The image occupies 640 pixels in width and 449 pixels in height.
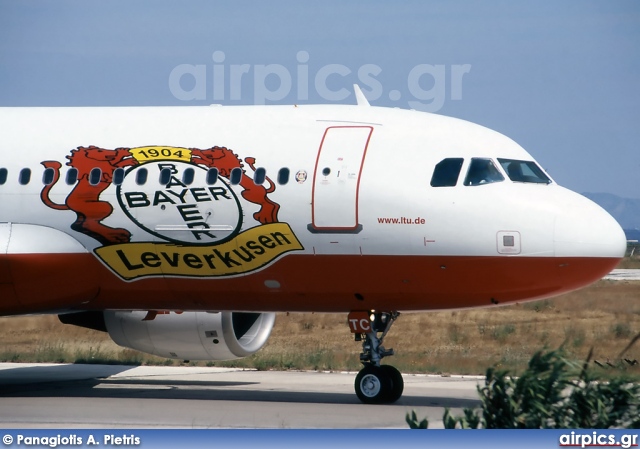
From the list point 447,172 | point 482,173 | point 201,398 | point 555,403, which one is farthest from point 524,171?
point 555,403

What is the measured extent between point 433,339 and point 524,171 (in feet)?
56.9

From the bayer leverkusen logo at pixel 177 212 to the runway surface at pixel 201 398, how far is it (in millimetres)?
2240

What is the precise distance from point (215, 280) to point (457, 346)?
48.3ft

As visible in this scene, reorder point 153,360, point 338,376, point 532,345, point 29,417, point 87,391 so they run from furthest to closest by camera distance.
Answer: point 532,345
point 153,360
point 338,376
point 87,391
point 29,417

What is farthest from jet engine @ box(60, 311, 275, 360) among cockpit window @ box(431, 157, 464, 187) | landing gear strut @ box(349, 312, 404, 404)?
cockpit window @ box(431, 157, 464, 187)

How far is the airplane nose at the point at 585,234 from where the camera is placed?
17.0 meters

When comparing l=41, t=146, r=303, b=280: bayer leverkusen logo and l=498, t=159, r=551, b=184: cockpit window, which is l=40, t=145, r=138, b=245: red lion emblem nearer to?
l=41, t=146, r=303, b=280: bayer leverkusen logo

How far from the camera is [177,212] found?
18.9m

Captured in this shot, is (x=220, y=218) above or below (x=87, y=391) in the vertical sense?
above

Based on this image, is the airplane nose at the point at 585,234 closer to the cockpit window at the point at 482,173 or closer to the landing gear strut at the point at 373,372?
the cockpit window at the point at 482,173

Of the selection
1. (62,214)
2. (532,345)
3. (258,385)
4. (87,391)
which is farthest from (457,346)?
(62,214)

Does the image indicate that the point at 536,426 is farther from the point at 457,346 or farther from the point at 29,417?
the point at 457,346

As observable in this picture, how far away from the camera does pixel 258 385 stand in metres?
22.5

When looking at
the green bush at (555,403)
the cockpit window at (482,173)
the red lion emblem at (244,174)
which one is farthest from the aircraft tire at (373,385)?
the green bush at (555,403)
